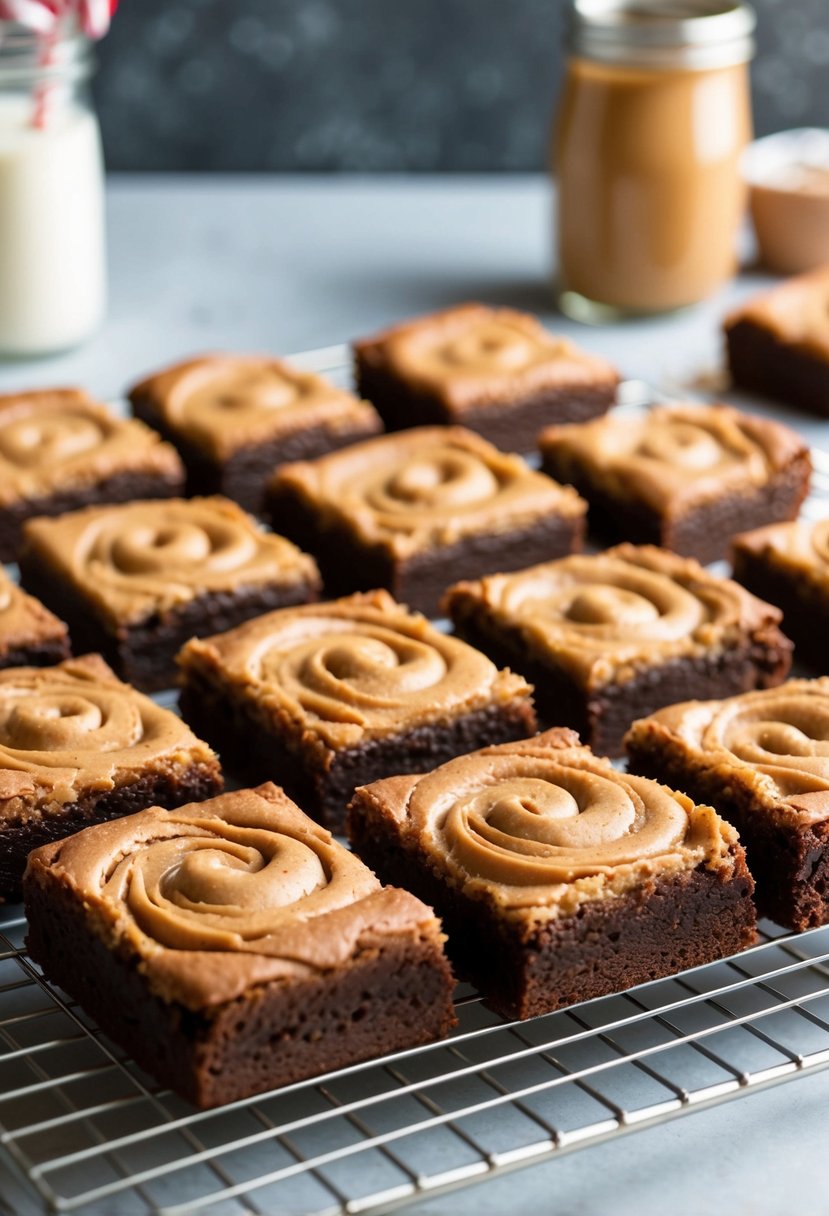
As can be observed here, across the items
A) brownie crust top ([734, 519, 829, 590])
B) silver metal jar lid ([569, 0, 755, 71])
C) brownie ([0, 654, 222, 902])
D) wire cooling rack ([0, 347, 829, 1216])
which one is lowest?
wire cooling rack ([0, 347, 829, 1216])

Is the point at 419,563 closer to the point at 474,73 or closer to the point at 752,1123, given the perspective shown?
the point at 752,1123

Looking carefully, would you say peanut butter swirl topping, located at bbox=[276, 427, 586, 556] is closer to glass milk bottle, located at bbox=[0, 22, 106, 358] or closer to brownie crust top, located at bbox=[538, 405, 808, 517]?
brownie crust top, located at bbox=[538, 405, 808, 517]

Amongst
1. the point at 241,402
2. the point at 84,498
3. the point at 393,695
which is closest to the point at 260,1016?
the point at 393,695

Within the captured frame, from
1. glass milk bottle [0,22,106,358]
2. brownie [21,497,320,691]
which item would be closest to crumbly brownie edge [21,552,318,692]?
brownie [21,497,320,691]

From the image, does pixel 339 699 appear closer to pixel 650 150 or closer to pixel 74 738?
pixel 74 738

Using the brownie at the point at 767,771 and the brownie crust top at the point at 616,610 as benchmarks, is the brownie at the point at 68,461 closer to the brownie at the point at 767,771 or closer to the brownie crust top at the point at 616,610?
the brownie crust top at the point at 616,610
